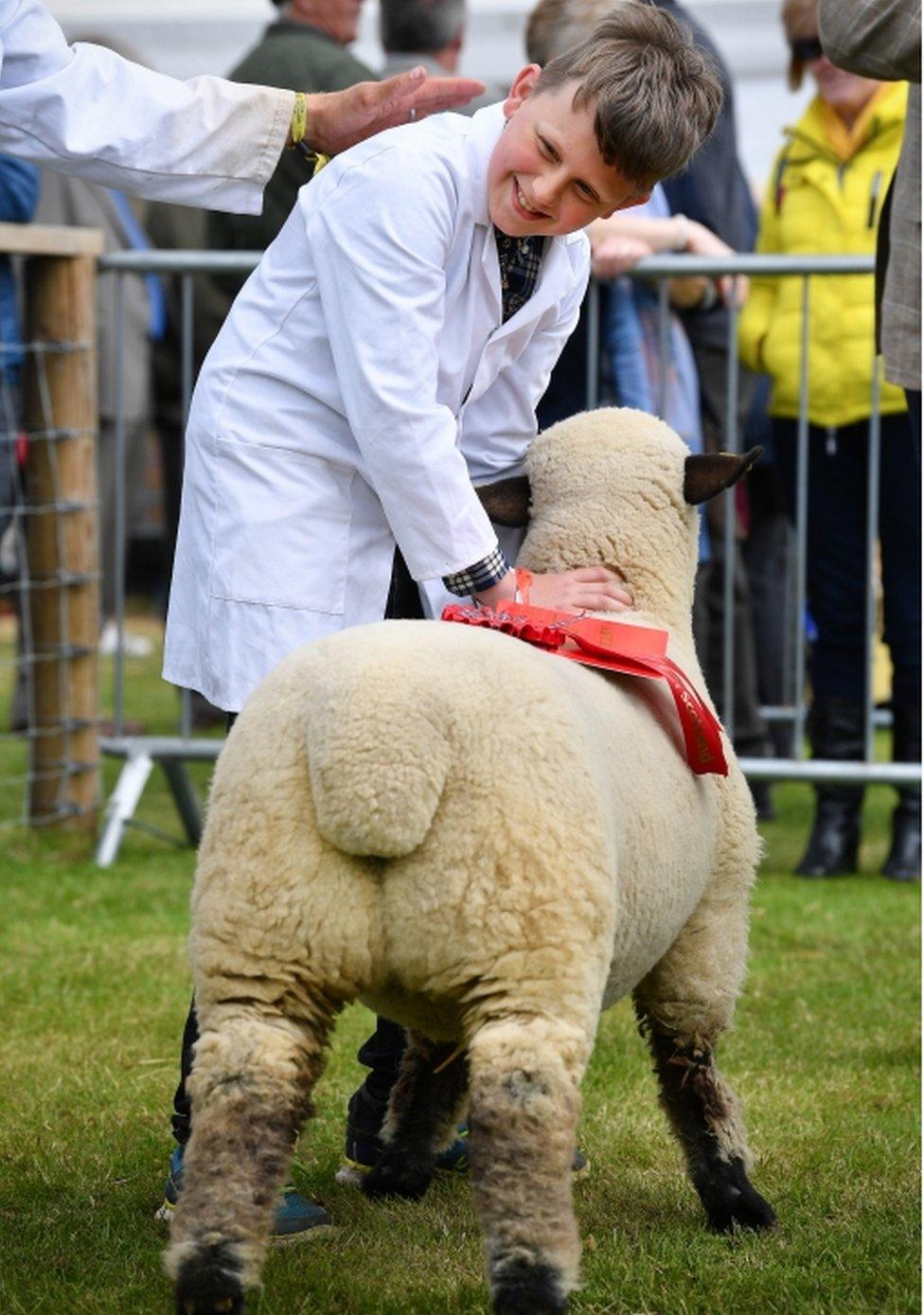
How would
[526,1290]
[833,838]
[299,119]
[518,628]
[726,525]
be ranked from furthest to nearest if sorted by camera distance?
[726,525], [833,838], [299,119], [518,628], [526,1290]

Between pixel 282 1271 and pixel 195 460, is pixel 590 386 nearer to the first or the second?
pixel 195 460

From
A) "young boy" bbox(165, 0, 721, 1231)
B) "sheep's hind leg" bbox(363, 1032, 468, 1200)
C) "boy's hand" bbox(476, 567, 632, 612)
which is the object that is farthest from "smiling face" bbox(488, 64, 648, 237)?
"sheep's hind leg" bbox(363, 1032, 468, 1200)

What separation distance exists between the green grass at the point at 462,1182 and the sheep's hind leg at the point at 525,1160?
446 millimetres

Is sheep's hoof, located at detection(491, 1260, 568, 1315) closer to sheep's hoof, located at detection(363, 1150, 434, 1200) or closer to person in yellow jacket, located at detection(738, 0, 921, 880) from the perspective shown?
sheep's hoof, located at detection(363, 1150, 434, 1200)

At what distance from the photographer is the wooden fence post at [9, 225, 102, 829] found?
5.80 m

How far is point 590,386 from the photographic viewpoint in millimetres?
5645

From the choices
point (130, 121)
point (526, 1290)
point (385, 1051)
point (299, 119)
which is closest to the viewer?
point (526, 1290)

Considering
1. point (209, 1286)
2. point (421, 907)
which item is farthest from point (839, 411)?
point (209, 1286)

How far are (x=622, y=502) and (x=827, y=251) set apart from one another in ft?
10.3

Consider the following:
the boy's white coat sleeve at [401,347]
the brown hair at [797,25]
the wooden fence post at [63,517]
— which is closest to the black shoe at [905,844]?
the brown hair at [797,25]

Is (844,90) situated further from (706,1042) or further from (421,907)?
(421,907)

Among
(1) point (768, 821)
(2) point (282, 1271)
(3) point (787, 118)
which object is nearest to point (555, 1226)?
(2) point (282, 1271)

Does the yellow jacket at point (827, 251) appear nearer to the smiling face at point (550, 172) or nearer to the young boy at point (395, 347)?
the young boy at point (395, 347)

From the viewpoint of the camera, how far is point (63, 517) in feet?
19.1
